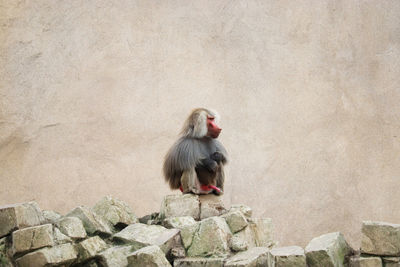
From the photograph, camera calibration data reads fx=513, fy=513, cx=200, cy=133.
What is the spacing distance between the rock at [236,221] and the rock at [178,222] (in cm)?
29

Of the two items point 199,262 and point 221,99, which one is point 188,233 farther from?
point 221,99

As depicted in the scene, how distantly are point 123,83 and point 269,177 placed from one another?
232 cm

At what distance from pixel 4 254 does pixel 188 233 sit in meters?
1.28

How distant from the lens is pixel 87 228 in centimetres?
388

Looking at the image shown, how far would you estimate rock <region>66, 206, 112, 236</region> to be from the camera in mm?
3877

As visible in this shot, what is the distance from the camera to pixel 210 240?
3.68 meters

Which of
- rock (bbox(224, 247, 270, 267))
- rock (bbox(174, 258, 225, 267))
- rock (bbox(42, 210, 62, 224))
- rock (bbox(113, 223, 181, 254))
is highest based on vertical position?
rock (bbox(42, 210, 62, 224))

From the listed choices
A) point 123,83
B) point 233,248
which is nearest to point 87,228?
point 233,248

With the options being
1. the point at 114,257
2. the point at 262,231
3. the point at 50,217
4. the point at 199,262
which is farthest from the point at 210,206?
the point at 50,217

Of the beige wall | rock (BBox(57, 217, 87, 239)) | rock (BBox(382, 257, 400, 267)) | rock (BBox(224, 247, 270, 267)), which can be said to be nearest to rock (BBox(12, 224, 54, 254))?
rock (BBox(57, 217, 87, 239))

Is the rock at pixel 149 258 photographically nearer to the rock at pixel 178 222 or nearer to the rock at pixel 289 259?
the rock at pixel 178 222

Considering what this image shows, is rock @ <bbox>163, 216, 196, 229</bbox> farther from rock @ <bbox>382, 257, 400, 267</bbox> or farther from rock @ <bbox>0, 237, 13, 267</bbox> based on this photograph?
rock @ <bbox>382, 257, 400, 267</bbox>

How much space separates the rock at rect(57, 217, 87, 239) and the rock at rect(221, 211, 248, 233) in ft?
3.61

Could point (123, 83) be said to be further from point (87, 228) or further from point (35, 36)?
point (87, 228)
